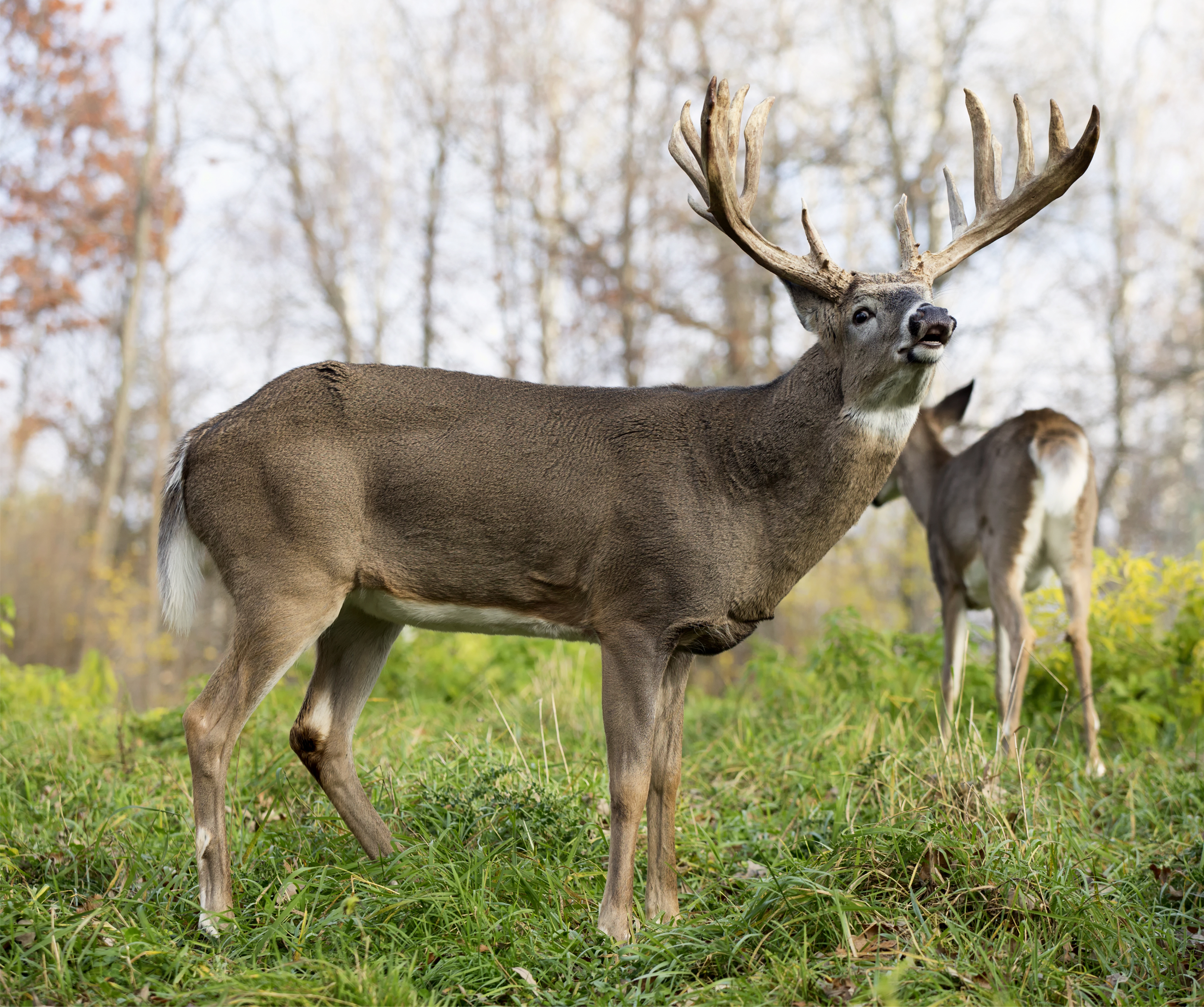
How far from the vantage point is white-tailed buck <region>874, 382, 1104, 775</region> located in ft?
20.0

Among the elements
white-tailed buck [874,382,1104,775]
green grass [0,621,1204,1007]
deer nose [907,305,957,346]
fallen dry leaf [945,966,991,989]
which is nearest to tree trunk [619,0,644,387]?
white-tailed buck [874,382,1104,775]

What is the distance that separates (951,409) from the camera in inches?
297

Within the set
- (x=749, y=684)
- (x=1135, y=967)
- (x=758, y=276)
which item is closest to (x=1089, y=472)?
(x=749, y=684)

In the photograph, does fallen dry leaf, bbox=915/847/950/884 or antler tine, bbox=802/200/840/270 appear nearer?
fallen dry leaf, bbox=915/847/950/884

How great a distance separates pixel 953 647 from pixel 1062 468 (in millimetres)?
1276

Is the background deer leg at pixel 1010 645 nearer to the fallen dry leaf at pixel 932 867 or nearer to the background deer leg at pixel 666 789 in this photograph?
the fallen dry leaf at pixel 932 867

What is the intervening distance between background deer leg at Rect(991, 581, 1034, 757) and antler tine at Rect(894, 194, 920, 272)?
261cm

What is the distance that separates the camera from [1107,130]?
1933 cm

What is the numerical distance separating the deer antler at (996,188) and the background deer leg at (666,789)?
1.73 metres

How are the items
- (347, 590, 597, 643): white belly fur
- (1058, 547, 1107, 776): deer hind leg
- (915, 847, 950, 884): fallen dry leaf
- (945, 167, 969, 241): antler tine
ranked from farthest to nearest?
1. (1058, 547, 1107, 776): deer hind leg
2. (945, 167, 969, 241): antler tine
3. (347, 590, 597, 643): white belly fur
4. (915, 847, 950, 884): fallen dry leaf

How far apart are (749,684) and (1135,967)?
531 cm

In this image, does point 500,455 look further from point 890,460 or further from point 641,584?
point 890,460

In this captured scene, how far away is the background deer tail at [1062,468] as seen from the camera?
20.3 feet

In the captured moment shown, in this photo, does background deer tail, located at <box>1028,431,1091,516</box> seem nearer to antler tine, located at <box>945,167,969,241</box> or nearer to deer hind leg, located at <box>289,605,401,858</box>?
antler tine, located at <box>945,167,969,241</box>
